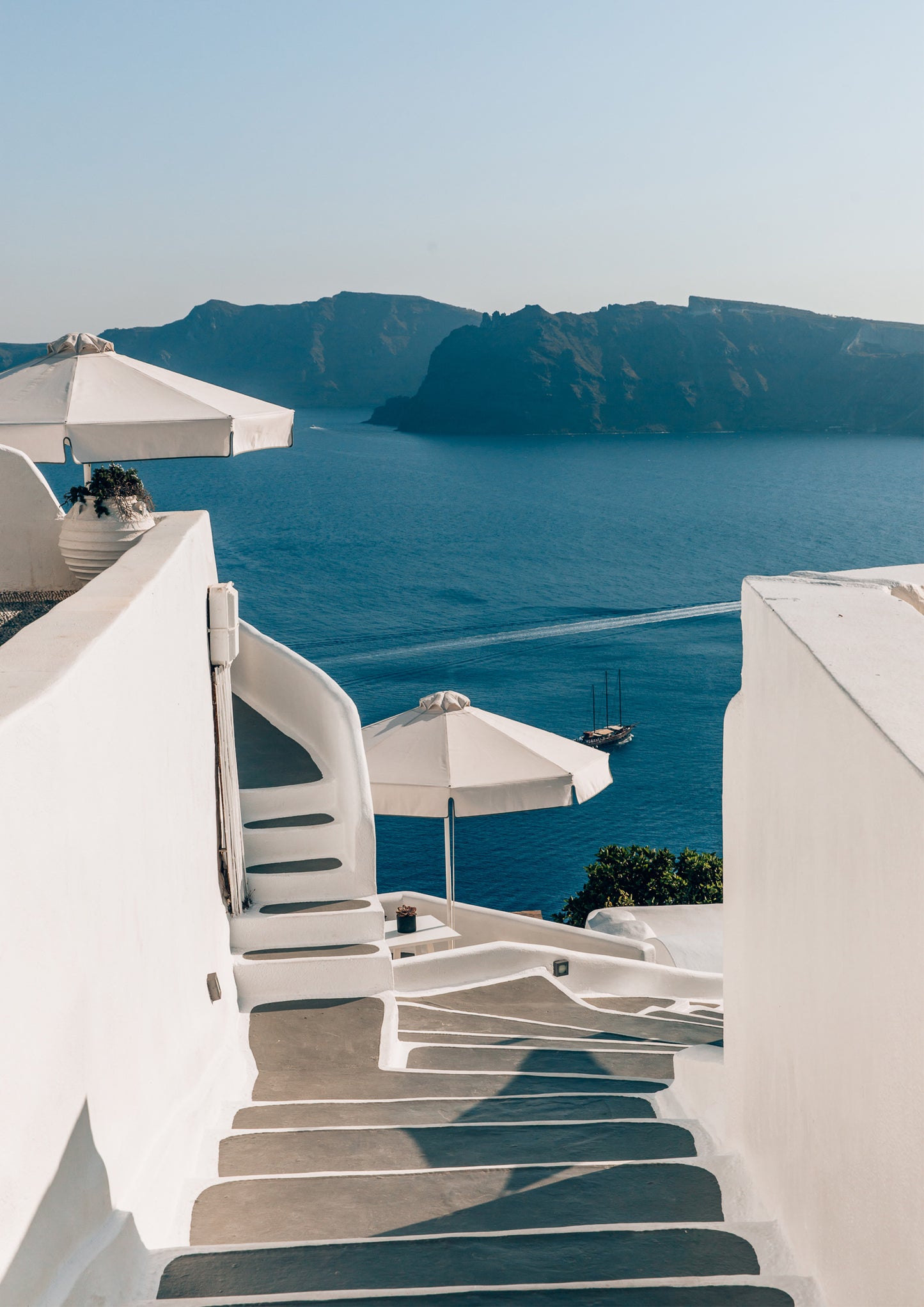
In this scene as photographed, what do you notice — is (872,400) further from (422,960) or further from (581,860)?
(422,960)

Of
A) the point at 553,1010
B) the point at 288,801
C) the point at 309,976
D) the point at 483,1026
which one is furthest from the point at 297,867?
the point at 553,1010

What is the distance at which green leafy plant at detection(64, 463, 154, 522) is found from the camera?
593 centimetres

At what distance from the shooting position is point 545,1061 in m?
5.98

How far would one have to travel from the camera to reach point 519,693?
181ft

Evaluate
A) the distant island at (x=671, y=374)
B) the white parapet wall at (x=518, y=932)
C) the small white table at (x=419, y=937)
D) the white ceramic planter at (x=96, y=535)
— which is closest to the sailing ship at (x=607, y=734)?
the white parapet wall at (x=518, y=932)

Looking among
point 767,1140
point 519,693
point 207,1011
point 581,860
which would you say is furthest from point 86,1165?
point 519,693

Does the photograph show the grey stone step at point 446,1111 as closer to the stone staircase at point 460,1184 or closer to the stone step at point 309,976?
the stone staircase at point 460,1184

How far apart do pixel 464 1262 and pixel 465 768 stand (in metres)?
7.23

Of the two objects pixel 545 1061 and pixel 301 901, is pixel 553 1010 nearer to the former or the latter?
pixel 545 1061

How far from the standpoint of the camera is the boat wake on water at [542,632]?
61.4 metres

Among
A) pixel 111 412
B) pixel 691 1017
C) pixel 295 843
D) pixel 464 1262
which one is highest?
pixel 111 412

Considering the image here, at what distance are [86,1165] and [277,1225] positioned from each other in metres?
1.03

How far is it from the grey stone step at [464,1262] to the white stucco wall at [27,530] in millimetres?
4562

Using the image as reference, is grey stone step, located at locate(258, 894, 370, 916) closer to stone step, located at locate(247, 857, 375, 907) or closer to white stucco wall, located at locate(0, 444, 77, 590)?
stone step, located at locate(247, 857, 375, 907)
